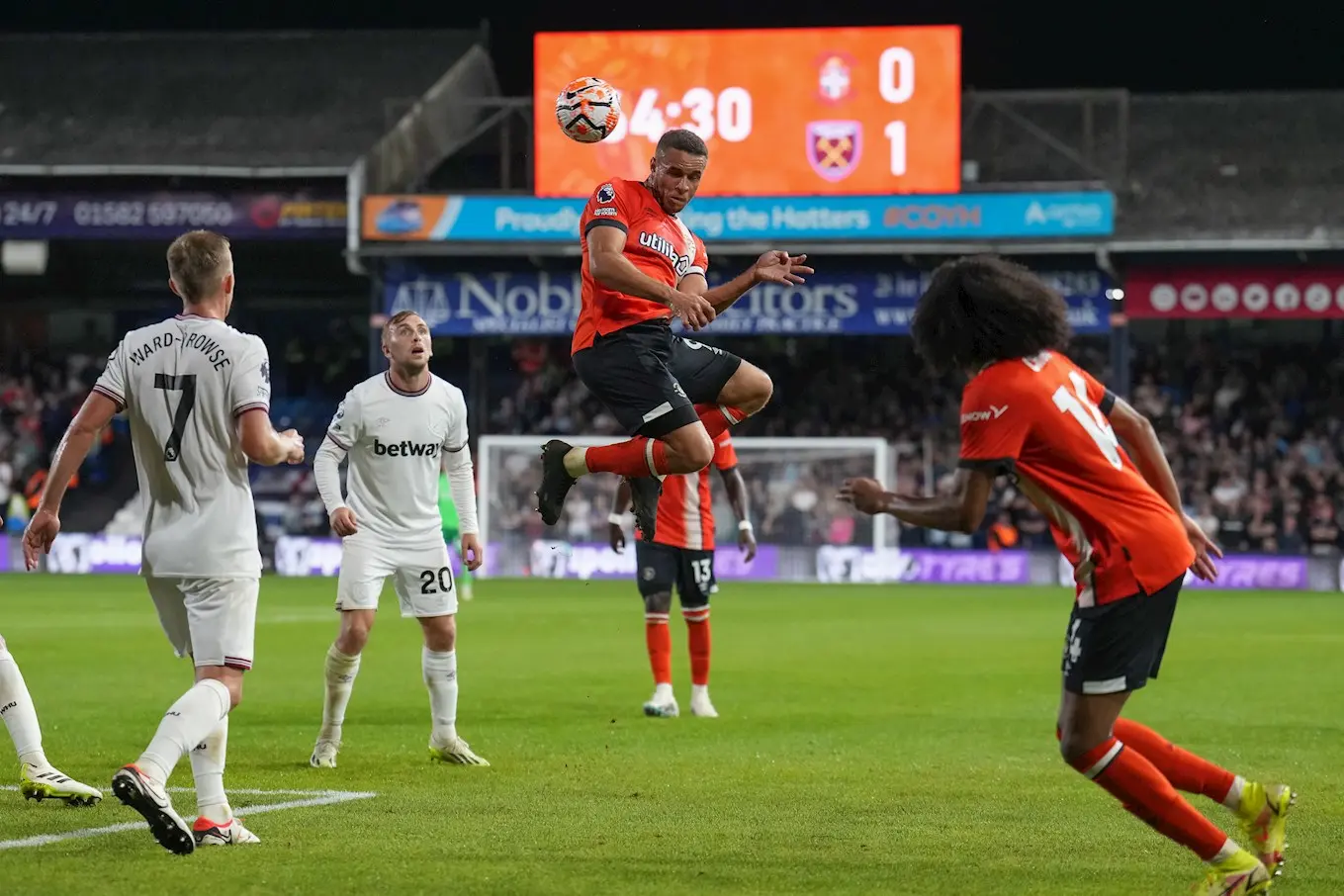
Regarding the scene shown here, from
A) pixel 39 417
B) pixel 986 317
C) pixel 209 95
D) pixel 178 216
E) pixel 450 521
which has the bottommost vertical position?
pixel 450 521

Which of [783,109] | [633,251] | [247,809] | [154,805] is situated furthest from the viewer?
[783,109]

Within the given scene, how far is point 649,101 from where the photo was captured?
33062 mm

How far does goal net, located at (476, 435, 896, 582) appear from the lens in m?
34.0

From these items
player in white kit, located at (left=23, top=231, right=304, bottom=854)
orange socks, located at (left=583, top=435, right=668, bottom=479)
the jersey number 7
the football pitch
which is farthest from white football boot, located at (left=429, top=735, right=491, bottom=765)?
the jersey number 7

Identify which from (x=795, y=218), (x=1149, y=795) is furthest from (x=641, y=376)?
(x=795, y=218)

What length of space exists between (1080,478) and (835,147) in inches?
1073

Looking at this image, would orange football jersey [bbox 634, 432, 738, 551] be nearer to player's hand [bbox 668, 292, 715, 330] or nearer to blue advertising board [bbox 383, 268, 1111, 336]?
player's hand [bbox 668, 292, 715, 330]

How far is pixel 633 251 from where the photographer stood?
28.9 feet

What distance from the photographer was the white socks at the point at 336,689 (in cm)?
1049

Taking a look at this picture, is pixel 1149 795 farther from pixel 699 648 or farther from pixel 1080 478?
pixel 699 648

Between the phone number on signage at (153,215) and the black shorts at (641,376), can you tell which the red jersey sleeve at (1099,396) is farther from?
the phone number on signage at (153,215)

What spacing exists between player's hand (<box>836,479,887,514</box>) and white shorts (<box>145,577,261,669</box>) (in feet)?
8.02

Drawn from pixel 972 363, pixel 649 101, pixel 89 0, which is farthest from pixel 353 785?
pixel 89 0

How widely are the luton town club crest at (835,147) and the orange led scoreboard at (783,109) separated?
0.06 ft
